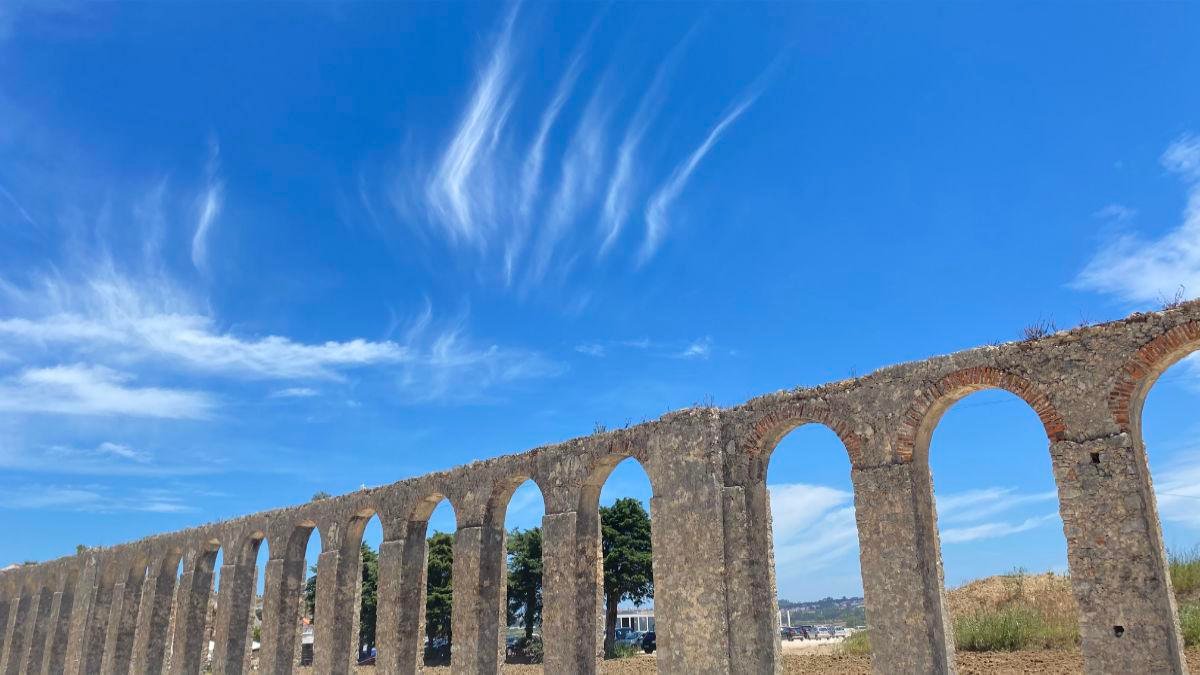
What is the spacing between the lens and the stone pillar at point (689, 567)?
39.1 ft

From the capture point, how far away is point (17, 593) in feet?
104

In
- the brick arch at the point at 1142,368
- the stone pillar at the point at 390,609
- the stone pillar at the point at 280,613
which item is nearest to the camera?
the brick arch at the point at 1142,368

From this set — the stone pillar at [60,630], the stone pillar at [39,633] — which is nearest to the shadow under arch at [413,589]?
the stone pillar at [60,630]

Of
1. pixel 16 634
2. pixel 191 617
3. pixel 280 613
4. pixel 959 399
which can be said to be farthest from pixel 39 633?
pixel 959 399

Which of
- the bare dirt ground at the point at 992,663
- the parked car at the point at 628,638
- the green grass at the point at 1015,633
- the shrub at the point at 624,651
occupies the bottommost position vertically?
the shrub at the point at 624,651

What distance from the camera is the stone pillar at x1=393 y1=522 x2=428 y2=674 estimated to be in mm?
16516

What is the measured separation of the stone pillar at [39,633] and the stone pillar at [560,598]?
23594 mm

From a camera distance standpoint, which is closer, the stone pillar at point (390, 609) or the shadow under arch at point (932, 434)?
the shadow under arch at point (932, 434)

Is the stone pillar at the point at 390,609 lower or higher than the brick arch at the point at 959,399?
lower

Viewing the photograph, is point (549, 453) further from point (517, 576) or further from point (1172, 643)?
point (517, 576)

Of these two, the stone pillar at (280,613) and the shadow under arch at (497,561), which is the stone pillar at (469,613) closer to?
the shadow under arch at (497,561)

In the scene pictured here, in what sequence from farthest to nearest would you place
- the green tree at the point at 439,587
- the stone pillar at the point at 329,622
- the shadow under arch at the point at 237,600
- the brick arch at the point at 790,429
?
1. the green tree at the point at 439,587
2. the shadow under arch at the point at 237,600
3. the stone pillar at the point at 329,622
4. the brick arch at the point at 790,429

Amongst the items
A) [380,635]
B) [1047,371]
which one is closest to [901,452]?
[1047,371]

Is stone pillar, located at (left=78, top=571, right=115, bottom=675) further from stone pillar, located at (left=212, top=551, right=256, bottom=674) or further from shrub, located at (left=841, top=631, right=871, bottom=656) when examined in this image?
shrub, located at (left=841, top=631, right=871, bottom=656)
